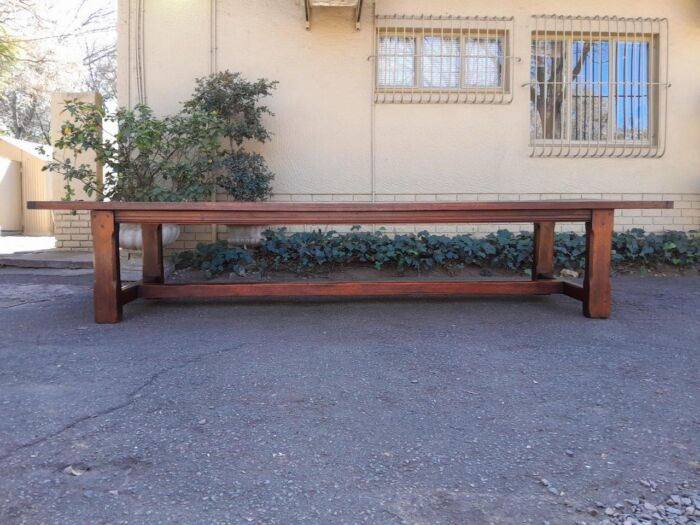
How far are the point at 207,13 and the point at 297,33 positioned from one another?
3.48ft

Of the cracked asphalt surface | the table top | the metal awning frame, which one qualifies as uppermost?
the metal awning frame

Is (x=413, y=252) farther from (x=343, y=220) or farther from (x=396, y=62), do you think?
(x=396, y=62)

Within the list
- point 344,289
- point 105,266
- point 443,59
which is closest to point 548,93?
point 443,59

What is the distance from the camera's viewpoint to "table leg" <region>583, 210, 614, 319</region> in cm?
415

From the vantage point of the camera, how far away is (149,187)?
592 cm

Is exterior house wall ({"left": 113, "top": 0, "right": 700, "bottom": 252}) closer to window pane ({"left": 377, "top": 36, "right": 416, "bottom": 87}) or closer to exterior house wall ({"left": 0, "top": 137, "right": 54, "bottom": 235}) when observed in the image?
window pane ({"left": 377, "top": 36, "right": 416, "bottom": 87})

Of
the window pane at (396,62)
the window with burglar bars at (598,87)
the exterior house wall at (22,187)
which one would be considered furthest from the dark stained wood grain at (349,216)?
the exterior house wall at (22,187)

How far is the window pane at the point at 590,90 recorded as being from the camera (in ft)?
22.5

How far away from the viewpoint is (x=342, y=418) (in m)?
2.40

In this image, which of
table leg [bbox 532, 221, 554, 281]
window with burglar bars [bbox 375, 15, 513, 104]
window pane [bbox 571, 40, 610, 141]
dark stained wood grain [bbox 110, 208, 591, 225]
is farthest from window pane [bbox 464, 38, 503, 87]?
dark stained wood grain [bbox 110, 208, 591, 225]

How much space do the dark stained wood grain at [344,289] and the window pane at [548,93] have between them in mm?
2967

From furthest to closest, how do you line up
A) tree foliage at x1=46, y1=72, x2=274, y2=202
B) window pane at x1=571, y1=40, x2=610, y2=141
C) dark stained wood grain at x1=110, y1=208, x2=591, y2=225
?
window pane at x1=571, y1=40, x2=610, y2=141 → tree foliage at x1=46, y1=72, x2=274, y2=202 → dark stained wood grain at x1=110, y1=208, x2=591, y2=225

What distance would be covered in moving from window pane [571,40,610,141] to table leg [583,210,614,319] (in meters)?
3.10

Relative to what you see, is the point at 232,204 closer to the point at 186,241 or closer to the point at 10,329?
the point at 10,329
